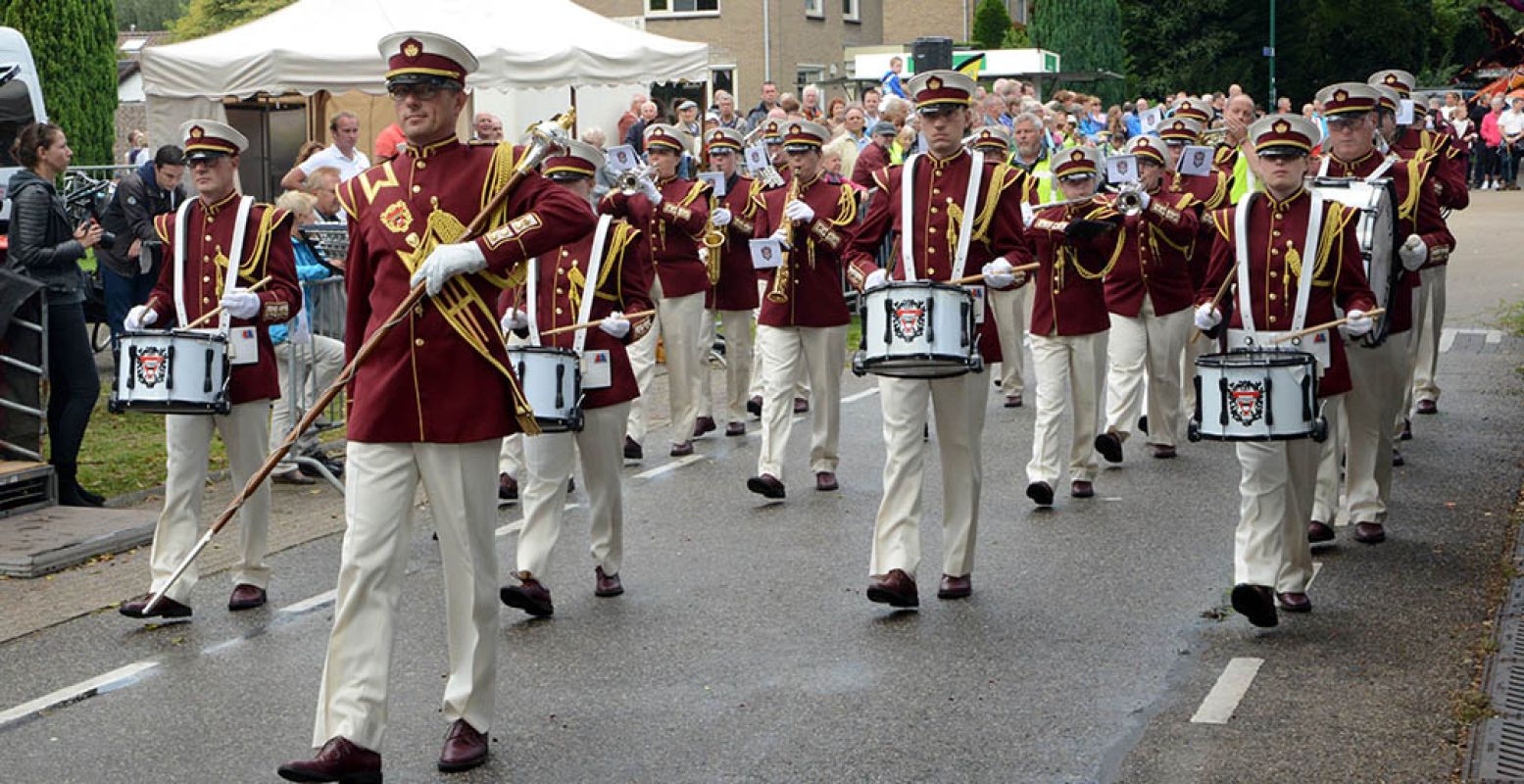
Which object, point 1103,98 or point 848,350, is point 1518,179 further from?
point 848,350

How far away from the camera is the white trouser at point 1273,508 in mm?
8578

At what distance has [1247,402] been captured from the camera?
8.44 metres

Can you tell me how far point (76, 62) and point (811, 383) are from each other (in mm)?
23422

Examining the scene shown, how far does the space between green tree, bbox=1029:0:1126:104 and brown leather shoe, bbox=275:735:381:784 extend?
51.9 m

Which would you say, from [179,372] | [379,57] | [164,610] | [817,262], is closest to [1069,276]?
[817,262]

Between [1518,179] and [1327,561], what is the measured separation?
38033mm

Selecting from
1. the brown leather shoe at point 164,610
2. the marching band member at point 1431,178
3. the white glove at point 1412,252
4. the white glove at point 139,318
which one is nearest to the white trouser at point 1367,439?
the white glove at point 1412,252

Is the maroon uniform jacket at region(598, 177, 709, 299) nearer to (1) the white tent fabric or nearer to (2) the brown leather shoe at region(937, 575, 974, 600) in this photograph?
(2) the brown leather shoe at region(937, 575, 974, 600)

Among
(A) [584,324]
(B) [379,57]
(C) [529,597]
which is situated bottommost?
(C) [529,597]

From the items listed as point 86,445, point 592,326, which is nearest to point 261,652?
point 592,326

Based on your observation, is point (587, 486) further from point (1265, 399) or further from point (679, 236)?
point (679, 236)

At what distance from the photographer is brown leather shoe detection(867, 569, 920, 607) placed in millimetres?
8898

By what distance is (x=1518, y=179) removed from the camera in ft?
148

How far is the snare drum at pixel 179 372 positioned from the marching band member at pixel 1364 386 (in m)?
5.24
